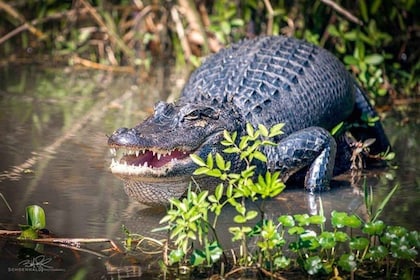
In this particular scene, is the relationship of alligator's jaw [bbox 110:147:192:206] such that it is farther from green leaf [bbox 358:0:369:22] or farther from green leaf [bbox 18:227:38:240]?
green leaf [bbox 358:0:369:22]

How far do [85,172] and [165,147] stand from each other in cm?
98

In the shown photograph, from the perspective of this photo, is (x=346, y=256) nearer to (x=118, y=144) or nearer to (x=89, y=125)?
(x=118, y=144)

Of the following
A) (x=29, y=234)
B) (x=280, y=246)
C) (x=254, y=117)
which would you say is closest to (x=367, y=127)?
(x=254, y=117)

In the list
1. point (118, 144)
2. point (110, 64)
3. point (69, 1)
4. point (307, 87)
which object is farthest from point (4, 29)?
point (118, 144)

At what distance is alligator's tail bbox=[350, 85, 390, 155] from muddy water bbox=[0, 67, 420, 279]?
0.16 metres

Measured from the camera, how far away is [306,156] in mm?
5184

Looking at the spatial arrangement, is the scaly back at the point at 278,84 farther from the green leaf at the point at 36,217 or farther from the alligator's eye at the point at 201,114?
the green leaf at the point at 36,217

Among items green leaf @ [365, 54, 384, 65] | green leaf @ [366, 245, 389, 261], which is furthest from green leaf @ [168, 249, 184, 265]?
green leaf @ [365, 54, 384, 65]

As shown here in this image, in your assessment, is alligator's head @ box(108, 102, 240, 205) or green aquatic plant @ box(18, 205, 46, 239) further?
alligator's head @ box(108, 102, 240, 205)

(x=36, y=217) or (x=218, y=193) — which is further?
(x=36, y=217)

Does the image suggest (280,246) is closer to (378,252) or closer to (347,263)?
(347,263)

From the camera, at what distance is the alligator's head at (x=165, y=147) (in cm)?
424

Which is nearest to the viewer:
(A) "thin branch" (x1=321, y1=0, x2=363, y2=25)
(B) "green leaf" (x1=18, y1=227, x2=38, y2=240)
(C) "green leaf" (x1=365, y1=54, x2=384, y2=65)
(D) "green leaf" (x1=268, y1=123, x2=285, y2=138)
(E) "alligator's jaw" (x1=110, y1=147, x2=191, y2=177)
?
(B) "green leaf" (x1=18, y1=227, x2=38, y2=240)

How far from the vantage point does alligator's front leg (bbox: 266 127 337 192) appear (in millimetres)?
5141
